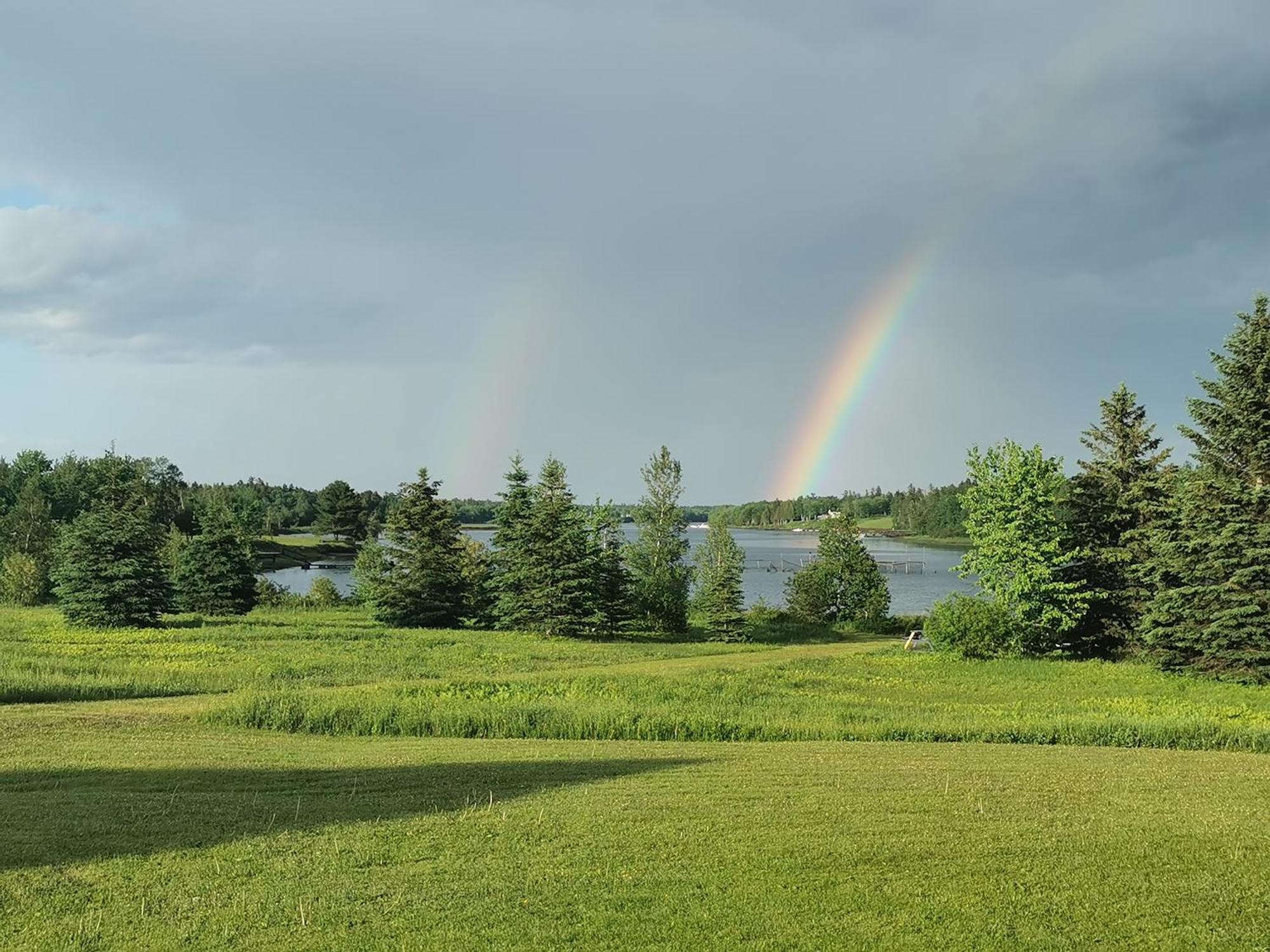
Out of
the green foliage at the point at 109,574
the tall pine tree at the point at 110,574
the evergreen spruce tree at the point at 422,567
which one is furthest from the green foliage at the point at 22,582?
the evergreen spruce tree at the point at 422,567

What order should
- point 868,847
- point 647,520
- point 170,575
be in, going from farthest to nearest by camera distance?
point 647,520, point 170,575, point 868,847

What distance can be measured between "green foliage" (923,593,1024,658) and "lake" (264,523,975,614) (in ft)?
41.0

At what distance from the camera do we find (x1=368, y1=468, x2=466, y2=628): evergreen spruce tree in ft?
150

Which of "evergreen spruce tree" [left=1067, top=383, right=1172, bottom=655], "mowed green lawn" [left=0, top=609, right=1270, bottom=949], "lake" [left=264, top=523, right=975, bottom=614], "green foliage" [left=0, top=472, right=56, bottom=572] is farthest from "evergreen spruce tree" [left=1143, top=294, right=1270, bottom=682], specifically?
"green foliage" [left=0, top=472, right=56, bottom=572]

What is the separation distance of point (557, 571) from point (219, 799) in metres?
33.8

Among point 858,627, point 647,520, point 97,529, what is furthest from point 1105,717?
point 647,520

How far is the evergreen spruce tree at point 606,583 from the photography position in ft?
148

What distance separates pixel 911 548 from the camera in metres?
167

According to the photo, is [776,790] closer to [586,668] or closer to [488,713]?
[488,713]

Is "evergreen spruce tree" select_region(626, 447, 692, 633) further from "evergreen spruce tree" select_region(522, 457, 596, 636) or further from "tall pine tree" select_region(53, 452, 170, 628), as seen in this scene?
"tall pine tree" select_region(53, 452, 170, 628)

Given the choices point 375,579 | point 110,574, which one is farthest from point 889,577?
point 110,574

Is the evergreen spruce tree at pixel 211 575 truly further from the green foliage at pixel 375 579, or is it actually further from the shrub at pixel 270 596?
the green foliage at pixel 375 579

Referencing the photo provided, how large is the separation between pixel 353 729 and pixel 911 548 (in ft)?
527

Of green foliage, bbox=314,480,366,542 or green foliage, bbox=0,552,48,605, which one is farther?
green foliage, bbox=314,480,366,542
